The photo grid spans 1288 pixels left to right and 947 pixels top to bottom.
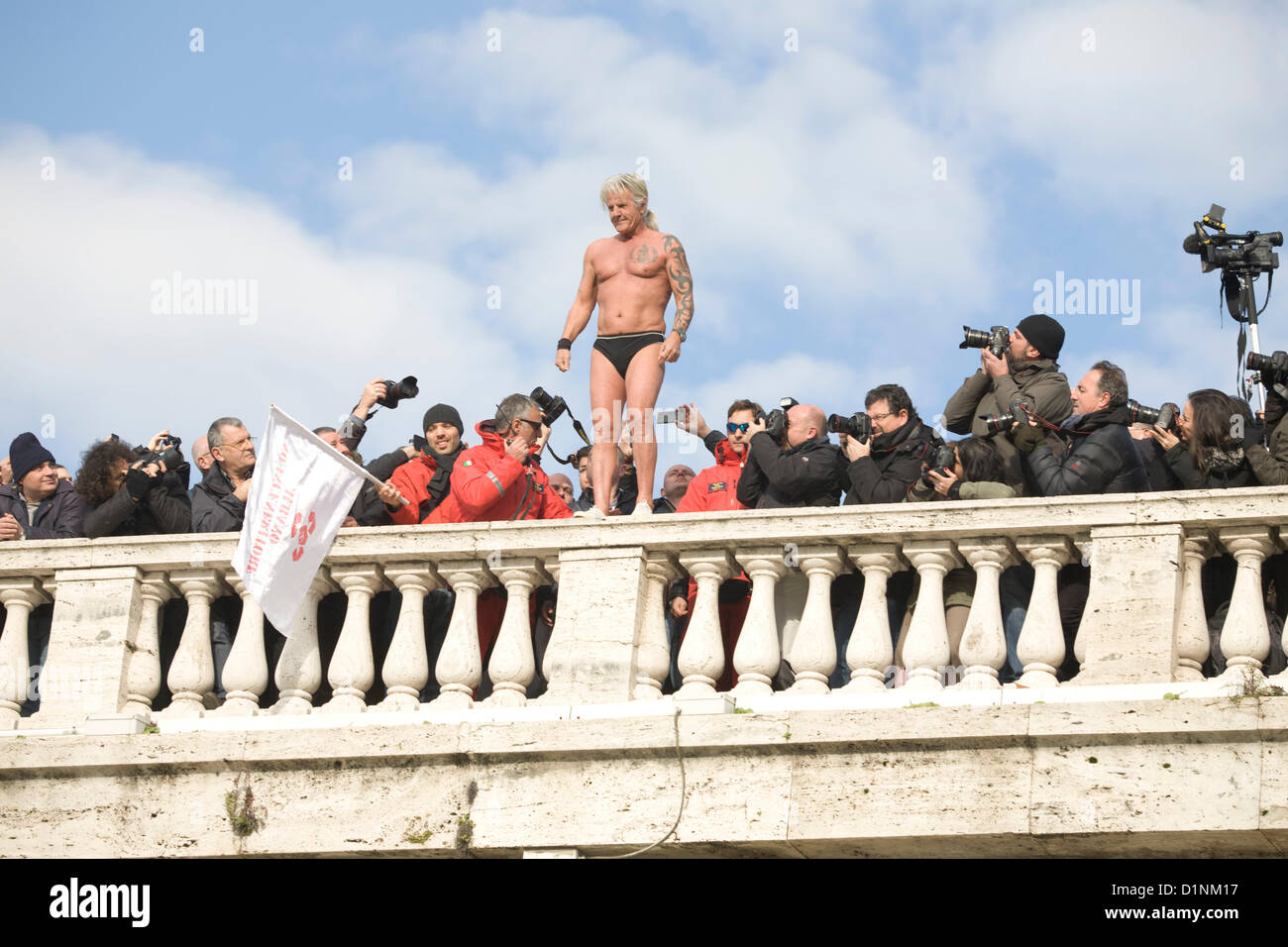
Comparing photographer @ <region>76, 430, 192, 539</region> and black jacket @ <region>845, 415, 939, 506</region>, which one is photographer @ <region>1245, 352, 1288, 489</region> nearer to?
black jacket @ <region>845, 415, 939, 506</region>

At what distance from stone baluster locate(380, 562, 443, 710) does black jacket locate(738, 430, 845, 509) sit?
72.9 inches

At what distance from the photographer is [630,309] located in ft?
44.5

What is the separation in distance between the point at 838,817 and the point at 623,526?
1965mm

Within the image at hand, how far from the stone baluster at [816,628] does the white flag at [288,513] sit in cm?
257

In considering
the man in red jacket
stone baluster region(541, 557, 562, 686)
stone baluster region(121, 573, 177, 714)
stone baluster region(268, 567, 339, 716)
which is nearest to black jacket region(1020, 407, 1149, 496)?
stone baluster region(541, 557, 562, 686)

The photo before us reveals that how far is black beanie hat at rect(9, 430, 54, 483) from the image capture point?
12.6 m

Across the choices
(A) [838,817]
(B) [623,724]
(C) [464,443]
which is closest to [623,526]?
(B) [623,724]

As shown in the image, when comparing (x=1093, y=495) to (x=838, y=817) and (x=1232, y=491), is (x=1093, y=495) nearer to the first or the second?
(x=1232, y=491)

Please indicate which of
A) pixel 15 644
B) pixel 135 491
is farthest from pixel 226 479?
pixel 15 644

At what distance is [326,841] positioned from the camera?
33.6 feet

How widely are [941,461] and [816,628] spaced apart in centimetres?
120

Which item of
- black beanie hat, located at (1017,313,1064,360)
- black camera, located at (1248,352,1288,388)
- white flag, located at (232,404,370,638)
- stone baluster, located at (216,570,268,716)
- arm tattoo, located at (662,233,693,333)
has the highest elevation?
arm tattoo, located at (662,233,693,333)

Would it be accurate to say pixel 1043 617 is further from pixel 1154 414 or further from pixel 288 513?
pixel 288 513
